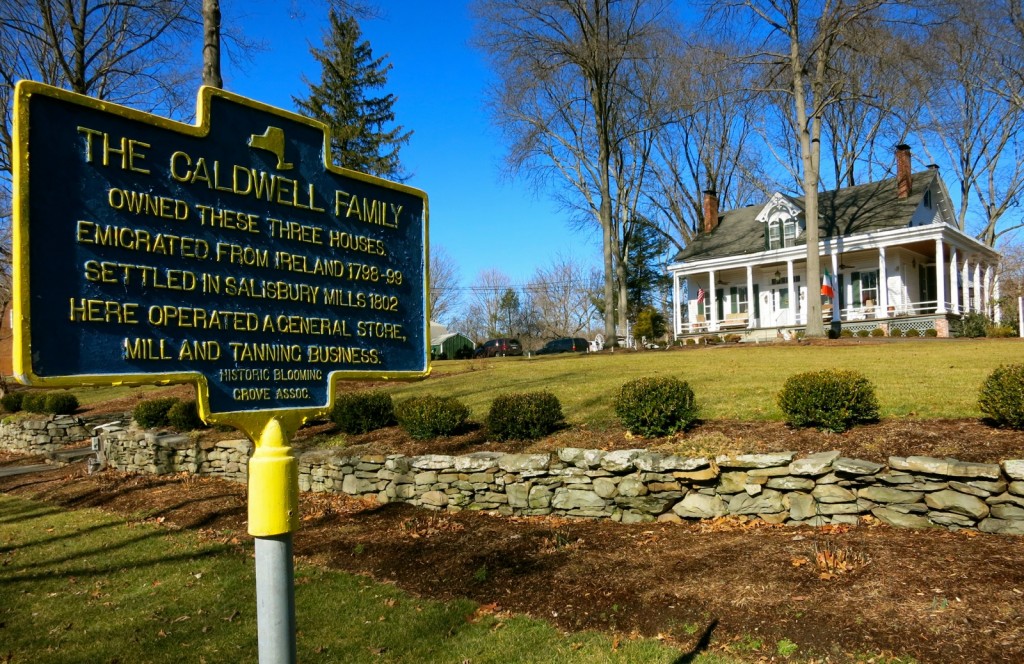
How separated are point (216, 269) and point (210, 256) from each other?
5 centimetres

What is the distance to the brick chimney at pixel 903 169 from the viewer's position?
28.8 meters

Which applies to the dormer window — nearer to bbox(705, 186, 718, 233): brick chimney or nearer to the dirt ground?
bbox(705, 186, 718, 233): brick chimney

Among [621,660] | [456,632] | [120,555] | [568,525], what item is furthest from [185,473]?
[621,660]

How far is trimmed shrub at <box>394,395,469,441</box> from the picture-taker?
29.2ft

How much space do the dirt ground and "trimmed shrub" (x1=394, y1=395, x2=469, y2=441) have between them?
1453 millimetres

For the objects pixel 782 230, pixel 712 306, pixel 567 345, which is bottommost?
pixel 567 345

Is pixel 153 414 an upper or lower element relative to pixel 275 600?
lower

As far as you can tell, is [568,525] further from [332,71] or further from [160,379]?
[332,71]

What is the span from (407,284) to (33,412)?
18536mm

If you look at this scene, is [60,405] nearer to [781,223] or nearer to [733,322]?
[733,322]

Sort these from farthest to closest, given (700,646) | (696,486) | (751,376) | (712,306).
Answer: (712,306) → (751,376) → (696,486) → (700,646)

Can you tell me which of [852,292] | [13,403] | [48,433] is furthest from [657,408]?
[852,292]

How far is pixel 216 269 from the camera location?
2395mm

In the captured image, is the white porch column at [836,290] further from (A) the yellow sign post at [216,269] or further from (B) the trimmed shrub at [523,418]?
(A) the yellow sign post at [216,269]
